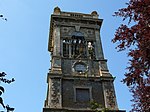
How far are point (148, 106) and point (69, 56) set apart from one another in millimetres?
20931

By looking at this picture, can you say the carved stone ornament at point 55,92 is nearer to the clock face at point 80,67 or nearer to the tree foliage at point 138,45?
the clock face at point 80,67

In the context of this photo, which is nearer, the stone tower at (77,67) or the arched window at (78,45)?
the stone tower at (77,67)

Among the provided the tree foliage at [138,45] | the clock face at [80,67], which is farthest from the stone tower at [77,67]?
the tree foliage at [138,45]

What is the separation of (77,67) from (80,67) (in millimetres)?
309

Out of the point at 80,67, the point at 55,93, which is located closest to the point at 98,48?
the point at 80,67

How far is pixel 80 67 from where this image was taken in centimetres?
2758

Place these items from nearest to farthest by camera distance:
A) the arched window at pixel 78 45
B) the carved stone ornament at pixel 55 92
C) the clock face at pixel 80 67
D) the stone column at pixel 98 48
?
the carved stone ornament at pixel 55 92 → the clock face at pixel 80 67 → the stone column at pixel 98 48 → the arched window at pixel 78 45

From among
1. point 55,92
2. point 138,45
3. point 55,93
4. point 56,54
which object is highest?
point 56,54

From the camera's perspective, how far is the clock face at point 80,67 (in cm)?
A: 2715

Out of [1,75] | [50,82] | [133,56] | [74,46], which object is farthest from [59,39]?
[1,75]

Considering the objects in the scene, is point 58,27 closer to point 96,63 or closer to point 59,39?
point 59,39

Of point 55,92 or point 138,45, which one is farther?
point 55,92

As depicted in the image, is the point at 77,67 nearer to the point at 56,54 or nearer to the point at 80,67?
the point at 80,67

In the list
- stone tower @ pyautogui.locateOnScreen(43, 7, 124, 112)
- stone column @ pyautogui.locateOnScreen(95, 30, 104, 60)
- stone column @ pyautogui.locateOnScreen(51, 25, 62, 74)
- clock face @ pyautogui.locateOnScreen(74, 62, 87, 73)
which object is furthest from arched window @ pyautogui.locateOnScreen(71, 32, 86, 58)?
stone column @ pyautogui.locateOnScreen(51, 25, 62, 74)
